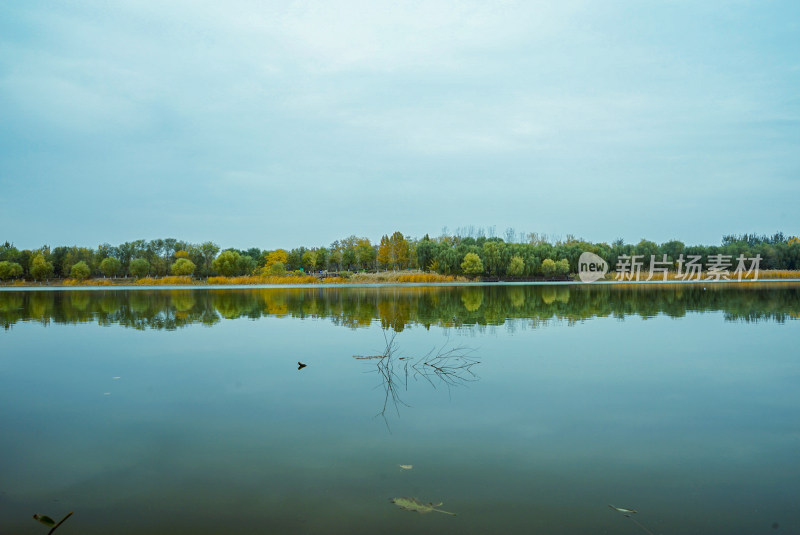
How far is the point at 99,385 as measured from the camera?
843 centimetres

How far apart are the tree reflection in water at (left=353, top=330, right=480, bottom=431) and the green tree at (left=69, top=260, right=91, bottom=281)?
7999 cm

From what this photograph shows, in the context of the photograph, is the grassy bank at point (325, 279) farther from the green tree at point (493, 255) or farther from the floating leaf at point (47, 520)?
the floating leaf at point (47, 520)

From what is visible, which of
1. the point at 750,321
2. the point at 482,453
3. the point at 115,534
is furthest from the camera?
the point at 750,321

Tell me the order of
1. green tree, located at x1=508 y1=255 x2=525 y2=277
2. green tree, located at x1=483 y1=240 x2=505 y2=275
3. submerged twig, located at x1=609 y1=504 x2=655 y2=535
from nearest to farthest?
submerged twig, located at x1=609 y1=504 x2=655 y2=535 → green tree, located at x1=508 y1=255 x2=525 y2=277 → green tree, located at x1=483 y1=240 x2=505 y2=275

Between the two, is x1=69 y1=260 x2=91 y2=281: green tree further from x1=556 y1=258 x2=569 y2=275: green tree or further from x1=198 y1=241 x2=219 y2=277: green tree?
x1=556 y1=258 x2=569 y2=275: green tree

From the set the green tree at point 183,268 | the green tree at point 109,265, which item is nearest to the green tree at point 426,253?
the green tree at point 183,268

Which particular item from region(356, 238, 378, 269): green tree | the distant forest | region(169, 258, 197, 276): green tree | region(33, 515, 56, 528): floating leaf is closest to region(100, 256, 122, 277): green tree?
the distant forest

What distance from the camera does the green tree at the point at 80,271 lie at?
7656 centimetres

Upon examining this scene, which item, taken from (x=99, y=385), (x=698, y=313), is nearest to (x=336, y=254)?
(x=698, y=313)

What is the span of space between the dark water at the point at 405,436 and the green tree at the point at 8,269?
8159 centimetres

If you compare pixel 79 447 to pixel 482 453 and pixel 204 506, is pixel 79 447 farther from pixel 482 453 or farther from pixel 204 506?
pixel 482 453

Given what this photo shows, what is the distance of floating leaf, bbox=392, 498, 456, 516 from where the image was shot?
395cm

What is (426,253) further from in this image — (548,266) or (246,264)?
(246,264)

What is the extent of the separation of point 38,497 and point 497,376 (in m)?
6.30
